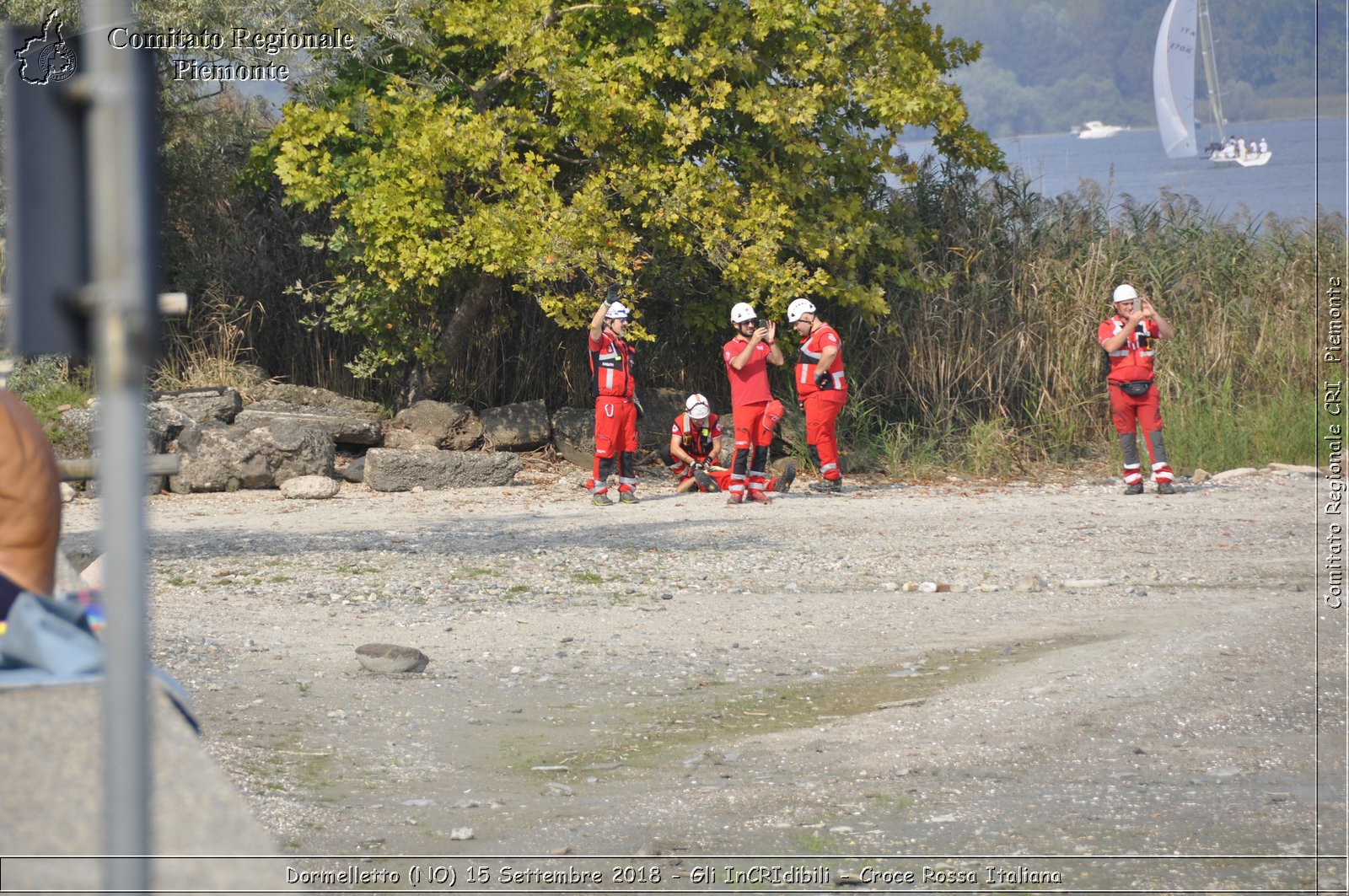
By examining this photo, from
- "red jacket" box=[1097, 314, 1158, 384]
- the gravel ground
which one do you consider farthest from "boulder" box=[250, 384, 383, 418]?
"red jacket" box=[1097, 314, 1158, 384]

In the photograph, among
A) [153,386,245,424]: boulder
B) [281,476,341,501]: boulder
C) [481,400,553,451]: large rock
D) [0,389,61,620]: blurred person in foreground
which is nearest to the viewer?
[0,389,61,620]: blurred person in foreground

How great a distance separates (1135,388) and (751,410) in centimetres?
379

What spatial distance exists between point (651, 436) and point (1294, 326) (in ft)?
27.0

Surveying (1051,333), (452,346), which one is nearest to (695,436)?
(452,346)

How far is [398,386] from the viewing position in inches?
730

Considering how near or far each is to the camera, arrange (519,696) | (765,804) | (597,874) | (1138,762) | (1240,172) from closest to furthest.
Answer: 1. (597,874)
2. (765,804)
3. (1138,762)
4. (519,696)
5. (1240,172)

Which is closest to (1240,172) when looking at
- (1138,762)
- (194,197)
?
(194,197)

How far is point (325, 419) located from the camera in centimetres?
1633

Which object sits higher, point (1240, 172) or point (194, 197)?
point (1240, 172)

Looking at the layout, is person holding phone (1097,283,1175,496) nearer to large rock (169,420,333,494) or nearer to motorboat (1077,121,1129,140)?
large rock (169,420,333,494)

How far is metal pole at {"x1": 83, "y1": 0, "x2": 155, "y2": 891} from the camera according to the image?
5.29 feet

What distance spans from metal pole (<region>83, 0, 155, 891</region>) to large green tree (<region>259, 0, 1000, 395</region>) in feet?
43.1

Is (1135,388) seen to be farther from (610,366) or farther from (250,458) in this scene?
(250,458)

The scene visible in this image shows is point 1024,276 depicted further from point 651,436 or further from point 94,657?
point 94,657
